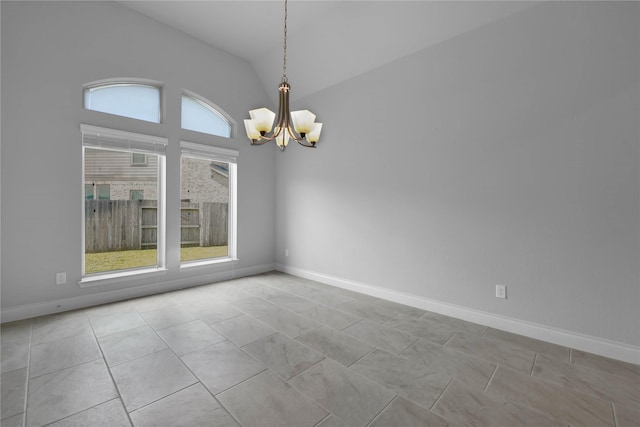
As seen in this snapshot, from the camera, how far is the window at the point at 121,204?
10.6 ft

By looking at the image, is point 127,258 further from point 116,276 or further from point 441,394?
point 441,394

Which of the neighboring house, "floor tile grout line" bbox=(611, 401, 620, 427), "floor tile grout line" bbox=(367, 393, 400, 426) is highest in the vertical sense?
the neighboring house

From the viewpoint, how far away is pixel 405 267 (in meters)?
3.39

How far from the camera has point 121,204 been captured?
356 centimetres

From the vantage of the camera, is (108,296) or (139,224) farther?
(139,224)

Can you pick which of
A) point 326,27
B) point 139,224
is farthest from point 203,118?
point 326,27

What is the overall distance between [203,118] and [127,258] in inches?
88.0

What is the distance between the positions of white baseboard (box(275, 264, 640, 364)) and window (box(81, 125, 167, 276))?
2.83 meters

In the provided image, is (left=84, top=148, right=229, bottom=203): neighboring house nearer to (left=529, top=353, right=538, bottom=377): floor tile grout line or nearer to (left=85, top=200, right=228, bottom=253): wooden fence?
(left=85, top=200, right=228, bottom=253): wooden fence

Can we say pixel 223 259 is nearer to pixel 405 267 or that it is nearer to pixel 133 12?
pixel 405 267

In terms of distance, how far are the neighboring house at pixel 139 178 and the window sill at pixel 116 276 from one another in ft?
3.08

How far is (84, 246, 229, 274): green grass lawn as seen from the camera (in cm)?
329

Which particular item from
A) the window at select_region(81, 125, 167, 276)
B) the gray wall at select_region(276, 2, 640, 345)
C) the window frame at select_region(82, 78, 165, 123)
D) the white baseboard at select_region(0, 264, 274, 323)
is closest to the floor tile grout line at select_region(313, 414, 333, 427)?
the gray wall at select_region(276, 2, 640, 345)

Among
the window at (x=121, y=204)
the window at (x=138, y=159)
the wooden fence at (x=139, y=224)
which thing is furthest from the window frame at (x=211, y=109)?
the wooden fence at (x=139, y=224)
